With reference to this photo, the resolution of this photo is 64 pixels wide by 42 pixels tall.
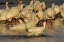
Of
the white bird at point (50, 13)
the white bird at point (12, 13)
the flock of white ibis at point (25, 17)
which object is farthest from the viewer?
the white bird at point (50, 13)

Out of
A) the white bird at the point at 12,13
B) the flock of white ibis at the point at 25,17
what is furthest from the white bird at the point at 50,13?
the white bird at the point at 12,13

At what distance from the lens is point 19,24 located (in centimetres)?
1445

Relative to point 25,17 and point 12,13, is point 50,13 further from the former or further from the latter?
point 12,13

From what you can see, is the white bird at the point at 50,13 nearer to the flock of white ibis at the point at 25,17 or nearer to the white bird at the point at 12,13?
the flock of white ibis at the point at 25,17

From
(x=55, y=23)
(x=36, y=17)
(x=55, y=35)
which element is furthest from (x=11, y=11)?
(x=55, y=35)

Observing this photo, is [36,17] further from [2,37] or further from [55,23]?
[2,37]

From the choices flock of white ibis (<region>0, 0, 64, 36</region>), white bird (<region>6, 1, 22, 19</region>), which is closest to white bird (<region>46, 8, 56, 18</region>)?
flock of white ibis (<region>0, 0, 64, 36</region>)

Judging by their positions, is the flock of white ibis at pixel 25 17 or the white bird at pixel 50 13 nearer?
the flock of white ibis at pixel 25 17

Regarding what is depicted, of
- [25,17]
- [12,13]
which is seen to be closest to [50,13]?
[25,17]

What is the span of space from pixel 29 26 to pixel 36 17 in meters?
1.87

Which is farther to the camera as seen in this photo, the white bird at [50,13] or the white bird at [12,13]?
the white bird at [50,13]

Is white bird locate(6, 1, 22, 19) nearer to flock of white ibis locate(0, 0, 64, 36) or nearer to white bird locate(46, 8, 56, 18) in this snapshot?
flock of white ibis locate(0, 0, 64, 36)

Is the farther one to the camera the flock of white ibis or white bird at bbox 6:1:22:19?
white bird at bbox 6:1:22:19

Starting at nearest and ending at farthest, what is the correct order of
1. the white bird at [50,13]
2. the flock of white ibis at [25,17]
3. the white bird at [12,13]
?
1. the flock of white ibis at [25,17]
2. the white bird at [12,13]
3. the white bird at [50,13]
